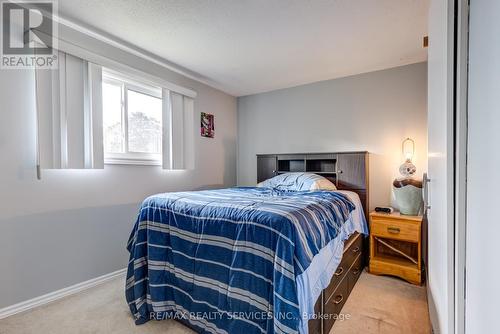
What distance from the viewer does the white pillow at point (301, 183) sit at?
2645 millimetres

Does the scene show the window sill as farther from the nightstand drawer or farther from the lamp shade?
the lamp shade

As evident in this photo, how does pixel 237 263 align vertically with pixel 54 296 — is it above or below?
above

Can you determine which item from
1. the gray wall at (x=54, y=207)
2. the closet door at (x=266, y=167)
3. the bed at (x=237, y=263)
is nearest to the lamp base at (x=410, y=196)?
the bed at (x=237, y=263)

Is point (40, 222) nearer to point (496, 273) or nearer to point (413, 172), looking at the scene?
point (496, 273)

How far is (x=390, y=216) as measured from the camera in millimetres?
2471

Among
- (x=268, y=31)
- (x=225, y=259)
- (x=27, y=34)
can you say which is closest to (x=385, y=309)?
(x=225, y=259)

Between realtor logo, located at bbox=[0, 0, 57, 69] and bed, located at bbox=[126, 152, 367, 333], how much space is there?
1.50 meters

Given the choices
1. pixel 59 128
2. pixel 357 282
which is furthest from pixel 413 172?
pixel 59 128

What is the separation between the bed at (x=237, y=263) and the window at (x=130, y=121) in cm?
102

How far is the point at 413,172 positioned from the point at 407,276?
3.63ft

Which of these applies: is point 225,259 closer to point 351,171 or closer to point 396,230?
point 396,230

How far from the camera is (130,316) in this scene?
1809 millimetres

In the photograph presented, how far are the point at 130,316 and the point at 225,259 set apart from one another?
1.05 metres

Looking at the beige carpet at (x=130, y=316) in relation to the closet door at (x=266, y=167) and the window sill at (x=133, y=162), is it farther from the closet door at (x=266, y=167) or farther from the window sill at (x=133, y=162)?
the closet door at (x=266, y=167)
